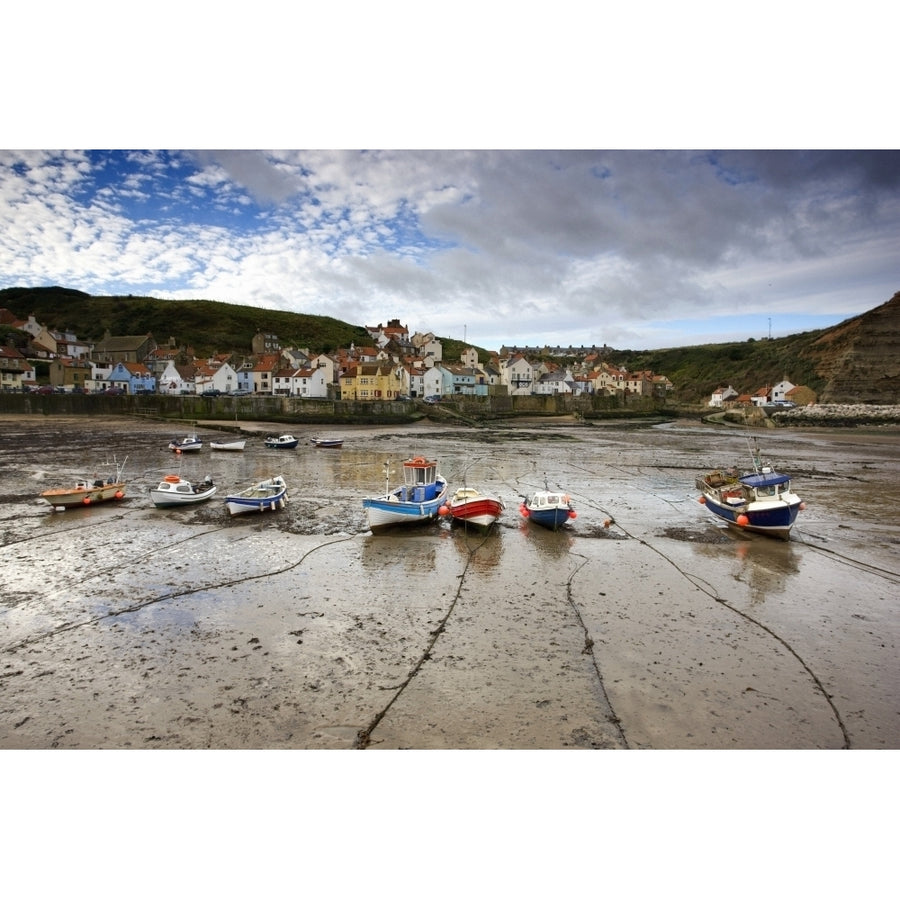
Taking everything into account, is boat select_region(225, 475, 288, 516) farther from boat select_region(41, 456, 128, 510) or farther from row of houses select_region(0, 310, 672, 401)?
row of houses select_region(0, 310, 672, 401)

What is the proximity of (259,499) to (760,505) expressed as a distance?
10.1m

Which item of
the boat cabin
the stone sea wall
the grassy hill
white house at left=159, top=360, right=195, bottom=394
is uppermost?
the grassy hill

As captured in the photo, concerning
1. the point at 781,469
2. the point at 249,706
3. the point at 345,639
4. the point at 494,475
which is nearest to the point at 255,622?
the point at 345,639

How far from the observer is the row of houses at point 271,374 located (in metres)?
50.5

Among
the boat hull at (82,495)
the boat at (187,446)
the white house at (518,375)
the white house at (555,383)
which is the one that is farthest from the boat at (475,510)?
the white house at (555,383)

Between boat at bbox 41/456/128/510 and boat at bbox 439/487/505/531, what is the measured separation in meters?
7.92

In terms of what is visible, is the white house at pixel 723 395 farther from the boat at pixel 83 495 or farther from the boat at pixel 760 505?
the boat at pixel 83 495

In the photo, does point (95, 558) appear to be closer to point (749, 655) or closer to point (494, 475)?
point (749, 655)

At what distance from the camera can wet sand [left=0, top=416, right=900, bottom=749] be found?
13.4ft

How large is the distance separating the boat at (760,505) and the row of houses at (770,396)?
50607mm

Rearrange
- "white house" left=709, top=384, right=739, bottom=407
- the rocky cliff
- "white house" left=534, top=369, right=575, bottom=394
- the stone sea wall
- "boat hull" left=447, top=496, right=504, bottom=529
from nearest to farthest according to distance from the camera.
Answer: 1. "boat hull" left=447, top=496, right=504, bottom=529
2. the stone sea wall
3. the rocky cliff
4. "white house" left=534, top=369, right=575, bottom=394
5. "white house" left=709, top=384, right=739, bottom=407

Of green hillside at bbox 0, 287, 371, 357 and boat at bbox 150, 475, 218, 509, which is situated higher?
green hillside at bbox 0, 287, 371, 357

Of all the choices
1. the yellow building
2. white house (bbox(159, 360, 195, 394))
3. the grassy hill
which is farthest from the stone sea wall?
white house (bbox(159, 360, 195, 394))

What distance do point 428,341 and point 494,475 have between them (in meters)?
66.1
